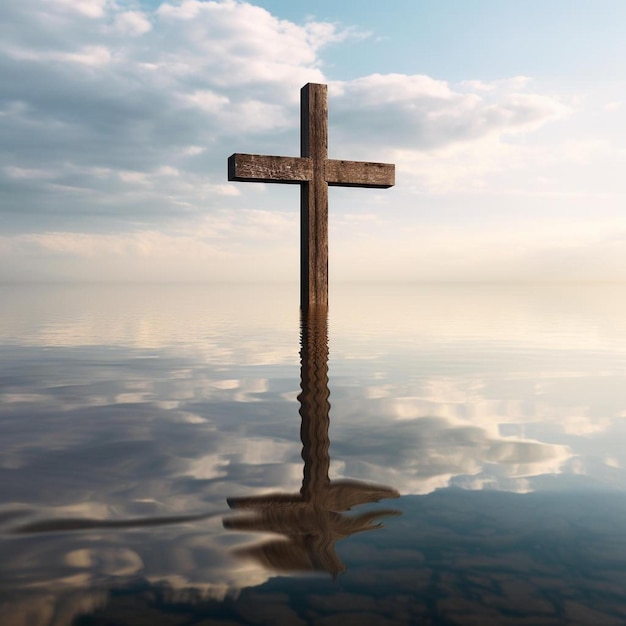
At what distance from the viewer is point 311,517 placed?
1955 millimetres

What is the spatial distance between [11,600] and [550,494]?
1.65 metres

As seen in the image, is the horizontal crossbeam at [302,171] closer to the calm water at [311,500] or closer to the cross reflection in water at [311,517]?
the calm water at [311,500]

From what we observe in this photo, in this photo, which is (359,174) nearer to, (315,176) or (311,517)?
(315,176)

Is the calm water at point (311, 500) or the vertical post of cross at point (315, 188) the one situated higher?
the vertical post of cross at point (315, 188)

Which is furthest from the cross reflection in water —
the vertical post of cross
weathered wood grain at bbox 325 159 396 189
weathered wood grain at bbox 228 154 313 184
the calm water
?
weathered wood grain at bbox 325 159 396 189

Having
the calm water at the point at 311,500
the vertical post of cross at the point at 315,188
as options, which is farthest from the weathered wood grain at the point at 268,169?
the calm water at the point at 311,500

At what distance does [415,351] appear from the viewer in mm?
6730

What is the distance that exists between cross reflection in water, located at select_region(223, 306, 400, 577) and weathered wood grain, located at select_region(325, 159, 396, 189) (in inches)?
354

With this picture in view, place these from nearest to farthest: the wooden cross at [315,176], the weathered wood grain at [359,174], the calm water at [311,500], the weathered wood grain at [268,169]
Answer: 1. the calm water at [311,500]
2. the weathered wood grain at [268,169]
3. the wooden cross at [315,176]
4. the weathered wood grain at [359,174]

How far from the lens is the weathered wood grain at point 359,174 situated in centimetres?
1144

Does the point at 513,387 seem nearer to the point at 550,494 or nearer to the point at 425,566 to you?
the point at 550,494

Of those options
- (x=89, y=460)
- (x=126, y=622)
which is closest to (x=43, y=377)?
(x=89, y=460)

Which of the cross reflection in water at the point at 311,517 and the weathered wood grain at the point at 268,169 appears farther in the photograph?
the weathered wood grain at the point at 268,169

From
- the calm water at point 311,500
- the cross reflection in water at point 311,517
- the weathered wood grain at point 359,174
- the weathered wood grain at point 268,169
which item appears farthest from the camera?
the weathered wood grain at point 359,174
